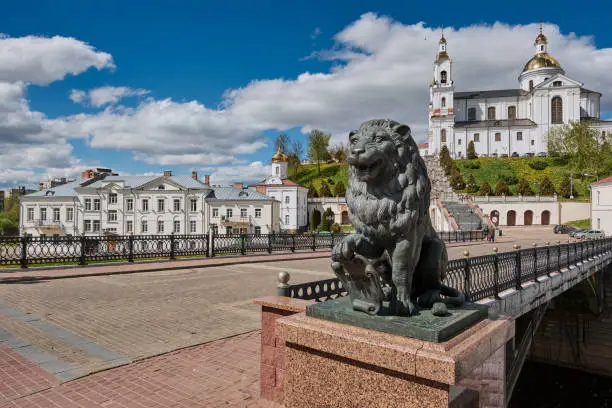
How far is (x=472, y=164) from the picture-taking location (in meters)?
72.0

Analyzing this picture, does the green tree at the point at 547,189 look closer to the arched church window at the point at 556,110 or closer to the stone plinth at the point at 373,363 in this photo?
the arched church window at the point at 556,110

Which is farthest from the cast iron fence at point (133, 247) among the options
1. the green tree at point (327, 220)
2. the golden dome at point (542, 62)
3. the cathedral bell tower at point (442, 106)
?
the golden dome at point (542, 62)

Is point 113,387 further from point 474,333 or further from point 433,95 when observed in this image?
point 433,95

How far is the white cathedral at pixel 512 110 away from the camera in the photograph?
76500 millimetres

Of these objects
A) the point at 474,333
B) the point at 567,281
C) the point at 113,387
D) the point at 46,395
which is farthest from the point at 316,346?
the point at 567,281

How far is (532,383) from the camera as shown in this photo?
1527 cm

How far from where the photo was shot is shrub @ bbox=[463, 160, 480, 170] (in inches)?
2805

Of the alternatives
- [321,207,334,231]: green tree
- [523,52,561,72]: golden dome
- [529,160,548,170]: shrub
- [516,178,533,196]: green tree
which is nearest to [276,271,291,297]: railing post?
[321,207,334,231]: green tree

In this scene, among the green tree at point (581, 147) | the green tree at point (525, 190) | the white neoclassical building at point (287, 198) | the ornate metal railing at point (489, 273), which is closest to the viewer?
the ornate metal railing at point (489, 273)

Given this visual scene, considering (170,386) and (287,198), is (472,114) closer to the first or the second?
(287,198)

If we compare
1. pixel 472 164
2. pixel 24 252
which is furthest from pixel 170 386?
pixel 472 164

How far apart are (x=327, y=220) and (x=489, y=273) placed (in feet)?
149

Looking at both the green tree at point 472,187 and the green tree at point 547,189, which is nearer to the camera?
the green tree at point 547,189

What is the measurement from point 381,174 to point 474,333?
1413 millimetres
